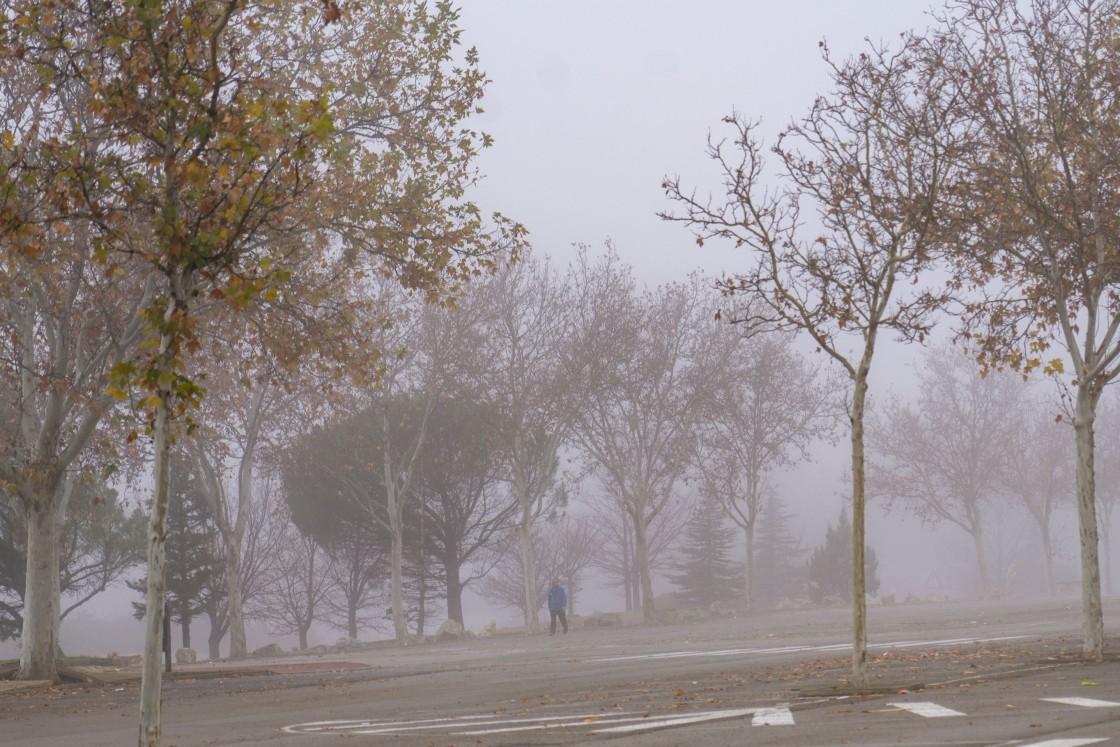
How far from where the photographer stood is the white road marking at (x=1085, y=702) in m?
8.39

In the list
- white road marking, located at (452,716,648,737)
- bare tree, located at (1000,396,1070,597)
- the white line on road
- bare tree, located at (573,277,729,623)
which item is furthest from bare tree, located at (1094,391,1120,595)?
the white line on road

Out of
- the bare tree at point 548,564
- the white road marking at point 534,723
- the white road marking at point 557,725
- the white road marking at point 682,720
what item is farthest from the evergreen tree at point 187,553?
the white road marking at point 682,720

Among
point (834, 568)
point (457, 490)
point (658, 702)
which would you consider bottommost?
point (834, 568)

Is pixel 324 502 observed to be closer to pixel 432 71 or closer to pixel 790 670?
pixel 432 71

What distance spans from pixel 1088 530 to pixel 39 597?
1608cm

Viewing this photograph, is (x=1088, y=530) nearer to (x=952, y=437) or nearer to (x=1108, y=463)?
(x=952, y=437)

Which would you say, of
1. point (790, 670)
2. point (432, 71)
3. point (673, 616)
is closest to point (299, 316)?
point (432, 71)

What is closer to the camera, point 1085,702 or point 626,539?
point 1085,702

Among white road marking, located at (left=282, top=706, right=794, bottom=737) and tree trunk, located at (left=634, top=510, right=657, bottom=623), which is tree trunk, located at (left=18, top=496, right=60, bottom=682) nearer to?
white road marking, located at (left=282, top=706, right=794, bottom=737)

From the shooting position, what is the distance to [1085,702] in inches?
341

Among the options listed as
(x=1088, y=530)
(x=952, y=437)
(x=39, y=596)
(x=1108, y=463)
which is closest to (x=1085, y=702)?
(x=1088, y=530)

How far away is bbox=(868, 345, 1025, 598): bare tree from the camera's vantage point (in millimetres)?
55906

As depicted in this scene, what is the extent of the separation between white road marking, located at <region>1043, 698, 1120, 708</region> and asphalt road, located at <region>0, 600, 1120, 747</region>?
0.02 meters

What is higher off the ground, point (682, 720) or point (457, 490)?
point (457, 490)
